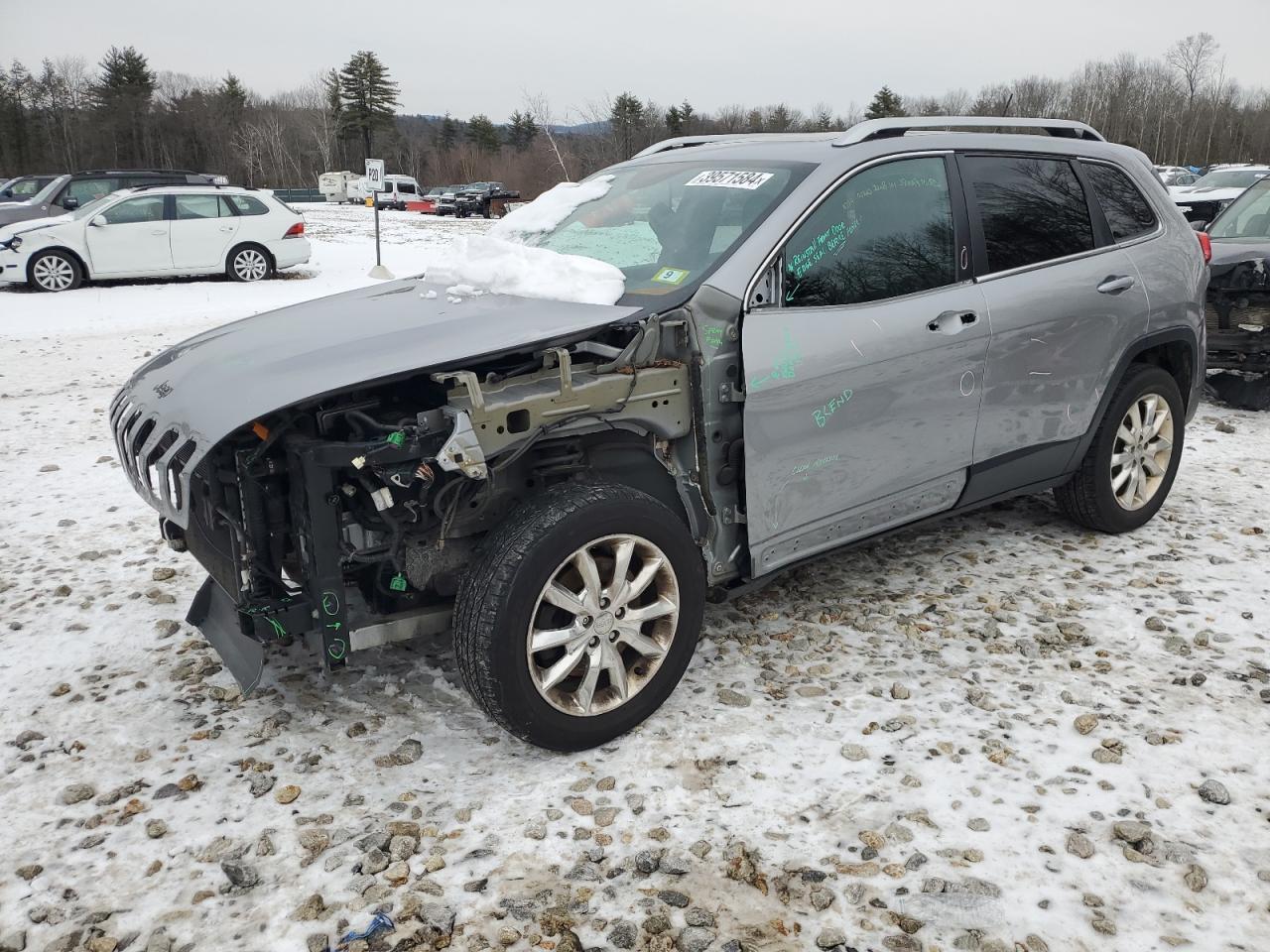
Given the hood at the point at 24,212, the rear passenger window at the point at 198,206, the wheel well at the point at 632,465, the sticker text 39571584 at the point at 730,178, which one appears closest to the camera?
the wheel well at the point at 632,465

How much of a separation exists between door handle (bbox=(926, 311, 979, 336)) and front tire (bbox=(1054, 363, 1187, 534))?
1201 millimetres

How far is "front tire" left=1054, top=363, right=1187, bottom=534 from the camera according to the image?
4.43 metres

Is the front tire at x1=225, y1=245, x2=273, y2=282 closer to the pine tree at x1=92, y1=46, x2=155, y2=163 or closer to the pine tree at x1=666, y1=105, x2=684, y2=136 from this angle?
the pine tree at x1=666, y1=105, x2=684, y2=136

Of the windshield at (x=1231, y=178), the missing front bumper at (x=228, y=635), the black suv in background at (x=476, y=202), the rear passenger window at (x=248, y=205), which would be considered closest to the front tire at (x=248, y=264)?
the rear passenger window at (x=248, y=205)

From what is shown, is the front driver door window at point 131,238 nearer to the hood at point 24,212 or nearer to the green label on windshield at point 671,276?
the hood at point 24,212

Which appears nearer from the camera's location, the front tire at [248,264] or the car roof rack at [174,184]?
the car roof rack at [174,184]

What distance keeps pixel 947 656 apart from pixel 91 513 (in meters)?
4.54

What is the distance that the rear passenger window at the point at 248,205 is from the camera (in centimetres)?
1535

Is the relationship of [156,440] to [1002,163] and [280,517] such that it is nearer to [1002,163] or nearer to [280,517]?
[280,517]

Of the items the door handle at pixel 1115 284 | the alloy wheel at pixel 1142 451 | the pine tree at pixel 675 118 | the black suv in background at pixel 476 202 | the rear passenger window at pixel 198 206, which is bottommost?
→ the alloy wheel at pixel 1142 451

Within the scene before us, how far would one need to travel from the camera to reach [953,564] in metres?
4.47

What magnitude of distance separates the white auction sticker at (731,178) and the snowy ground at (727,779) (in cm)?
177

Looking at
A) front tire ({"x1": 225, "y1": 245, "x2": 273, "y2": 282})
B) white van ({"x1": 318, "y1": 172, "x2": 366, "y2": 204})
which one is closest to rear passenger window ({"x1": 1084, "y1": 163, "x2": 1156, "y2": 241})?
front tire ({"x1": 225, "y1": 245, "x2": 273, "y2": 282})

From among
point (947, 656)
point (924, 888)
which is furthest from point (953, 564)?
point (924, 888)
